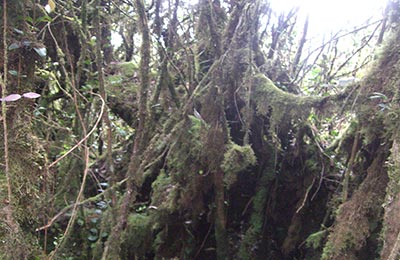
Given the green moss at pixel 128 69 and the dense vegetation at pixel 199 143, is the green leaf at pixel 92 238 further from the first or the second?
the green moss at pixel 128 69

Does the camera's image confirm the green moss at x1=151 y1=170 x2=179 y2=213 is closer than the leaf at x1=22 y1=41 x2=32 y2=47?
No

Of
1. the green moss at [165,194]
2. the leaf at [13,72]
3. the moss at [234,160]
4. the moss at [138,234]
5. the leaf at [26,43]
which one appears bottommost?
the moss at [138,234]

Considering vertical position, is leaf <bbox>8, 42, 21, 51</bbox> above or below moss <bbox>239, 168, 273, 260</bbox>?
above

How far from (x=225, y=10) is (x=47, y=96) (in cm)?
152

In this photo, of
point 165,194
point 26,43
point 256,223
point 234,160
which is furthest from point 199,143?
point 26,43

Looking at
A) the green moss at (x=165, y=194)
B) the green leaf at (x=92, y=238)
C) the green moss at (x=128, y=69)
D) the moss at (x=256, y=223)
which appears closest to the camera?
the green moss at (x=165, y=194)

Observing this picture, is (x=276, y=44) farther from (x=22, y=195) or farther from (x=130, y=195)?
(x=22, y=195)

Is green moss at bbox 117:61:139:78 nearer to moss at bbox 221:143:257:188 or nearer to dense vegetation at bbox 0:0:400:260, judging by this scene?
dense vegetation at bbox 0:0:400:260

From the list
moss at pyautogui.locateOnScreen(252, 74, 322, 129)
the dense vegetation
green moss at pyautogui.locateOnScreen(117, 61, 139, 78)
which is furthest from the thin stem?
green moss at pyautogui.locateOnScreen(117, 61, 139, 78)

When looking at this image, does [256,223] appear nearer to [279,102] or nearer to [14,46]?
[279,102]

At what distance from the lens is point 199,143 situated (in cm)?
246

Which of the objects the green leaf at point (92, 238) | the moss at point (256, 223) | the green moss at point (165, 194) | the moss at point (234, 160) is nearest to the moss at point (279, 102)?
the moss at point (234, 160)

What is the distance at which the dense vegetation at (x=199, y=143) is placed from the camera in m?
1.58

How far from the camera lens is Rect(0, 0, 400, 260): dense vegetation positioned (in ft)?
5.17
